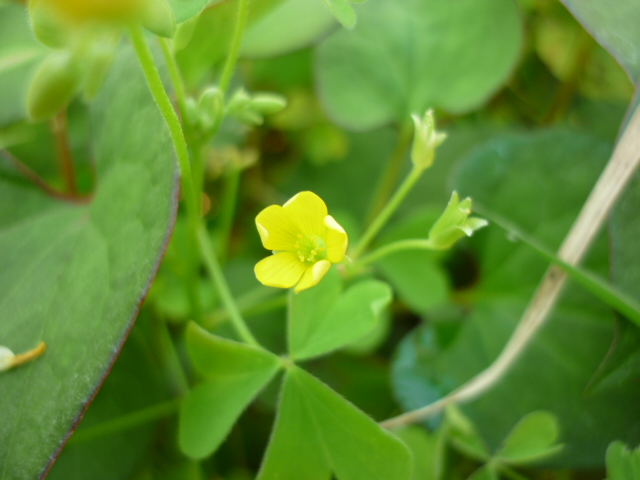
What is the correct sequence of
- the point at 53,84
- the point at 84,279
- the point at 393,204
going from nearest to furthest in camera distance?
1. the point at 53,84
2. the point at 84,279
3. the point at 393,204

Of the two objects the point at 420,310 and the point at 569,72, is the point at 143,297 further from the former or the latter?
the point at 569,72

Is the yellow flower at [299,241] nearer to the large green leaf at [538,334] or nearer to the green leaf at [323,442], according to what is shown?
the green leaf at [323,442]

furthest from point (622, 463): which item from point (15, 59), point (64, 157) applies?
point (15, 59)

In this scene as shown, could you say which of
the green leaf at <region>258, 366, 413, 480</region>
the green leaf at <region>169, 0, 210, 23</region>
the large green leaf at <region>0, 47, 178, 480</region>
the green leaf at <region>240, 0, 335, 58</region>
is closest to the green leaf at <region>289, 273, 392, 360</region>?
the green leaf at <region>258, 366, 413, 480</region>

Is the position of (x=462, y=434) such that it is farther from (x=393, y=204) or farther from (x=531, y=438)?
(x=393, y=204)

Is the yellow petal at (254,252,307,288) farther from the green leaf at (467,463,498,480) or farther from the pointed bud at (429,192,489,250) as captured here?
the green leaf at (467,463,498,480)

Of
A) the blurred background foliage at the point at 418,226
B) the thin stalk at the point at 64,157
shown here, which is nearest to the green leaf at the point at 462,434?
the blurred background foliage at the point at 418,226

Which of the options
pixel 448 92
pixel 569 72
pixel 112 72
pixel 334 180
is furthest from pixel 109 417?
pixel 569 72
